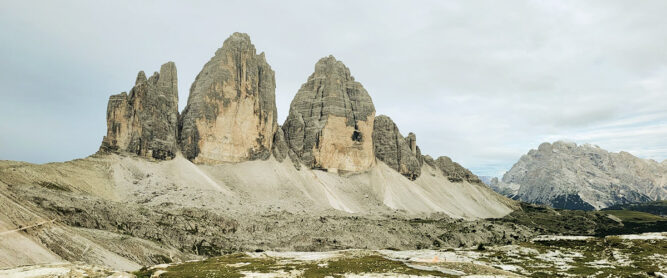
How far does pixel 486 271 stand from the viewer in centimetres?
4506

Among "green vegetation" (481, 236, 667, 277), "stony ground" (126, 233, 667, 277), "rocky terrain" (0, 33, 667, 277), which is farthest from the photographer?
"rocky terrain" (0, 33, 667, 277)

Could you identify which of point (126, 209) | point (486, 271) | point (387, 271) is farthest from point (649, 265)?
point (126, 209)

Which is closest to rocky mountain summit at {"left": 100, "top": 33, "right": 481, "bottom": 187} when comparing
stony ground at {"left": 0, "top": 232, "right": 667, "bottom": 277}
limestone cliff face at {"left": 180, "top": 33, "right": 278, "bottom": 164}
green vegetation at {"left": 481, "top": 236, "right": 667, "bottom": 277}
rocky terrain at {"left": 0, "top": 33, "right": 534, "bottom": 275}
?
limestone cliff face at {"left": 180, "top": 33, "right": 278, "bottom": 164}

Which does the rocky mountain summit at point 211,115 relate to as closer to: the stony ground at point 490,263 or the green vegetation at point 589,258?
the stony ground at point 490,263

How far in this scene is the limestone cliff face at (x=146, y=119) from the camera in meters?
145

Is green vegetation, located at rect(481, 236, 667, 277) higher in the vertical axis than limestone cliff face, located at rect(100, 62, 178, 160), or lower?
lower

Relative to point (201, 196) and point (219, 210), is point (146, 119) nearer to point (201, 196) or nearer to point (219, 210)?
point (201, 196)

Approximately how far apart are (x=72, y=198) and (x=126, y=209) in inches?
458

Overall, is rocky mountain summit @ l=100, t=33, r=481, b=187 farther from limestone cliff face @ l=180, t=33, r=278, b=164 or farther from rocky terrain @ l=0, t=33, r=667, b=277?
rocky terrain @ l=0, t=33, r=667, b=277

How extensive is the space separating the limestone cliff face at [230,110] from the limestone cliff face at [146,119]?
9.76 m

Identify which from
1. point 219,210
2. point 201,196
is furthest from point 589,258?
point 201,196

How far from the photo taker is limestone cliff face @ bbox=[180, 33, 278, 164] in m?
166

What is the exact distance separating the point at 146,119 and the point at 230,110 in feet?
117

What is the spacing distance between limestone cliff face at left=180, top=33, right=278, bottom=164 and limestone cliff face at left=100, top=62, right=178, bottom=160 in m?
9.76
